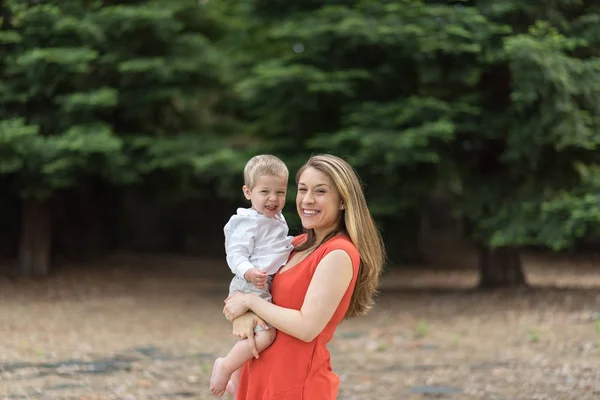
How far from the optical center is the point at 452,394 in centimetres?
686

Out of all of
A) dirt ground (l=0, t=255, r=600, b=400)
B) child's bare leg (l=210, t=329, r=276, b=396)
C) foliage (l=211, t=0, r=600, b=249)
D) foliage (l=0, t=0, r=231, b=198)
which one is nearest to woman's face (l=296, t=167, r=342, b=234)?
child's bare leg (l=210, t=329, r=276, b=396)

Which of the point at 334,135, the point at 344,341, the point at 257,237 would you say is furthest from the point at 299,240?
the point at 334,135

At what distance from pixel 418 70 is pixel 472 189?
1.98 meters

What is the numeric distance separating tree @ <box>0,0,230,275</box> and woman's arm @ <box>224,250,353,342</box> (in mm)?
9440

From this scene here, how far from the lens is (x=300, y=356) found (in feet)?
8.93

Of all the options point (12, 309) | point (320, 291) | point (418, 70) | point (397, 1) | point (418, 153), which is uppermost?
point (397, 1)

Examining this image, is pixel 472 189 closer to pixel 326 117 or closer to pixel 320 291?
pixel 326 117

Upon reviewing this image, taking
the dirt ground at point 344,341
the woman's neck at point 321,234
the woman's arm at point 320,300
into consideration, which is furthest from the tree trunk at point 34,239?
the woman's arm at point 320,300

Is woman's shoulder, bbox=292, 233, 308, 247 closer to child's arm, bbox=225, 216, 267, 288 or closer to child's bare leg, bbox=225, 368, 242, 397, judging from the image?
child's arm, bbox=225, 216, 267, 288

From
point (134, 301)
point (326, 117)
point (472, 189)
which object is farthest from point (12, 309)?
point (472, 189)

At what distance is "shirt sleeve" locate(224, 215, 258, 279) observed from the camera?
290cm

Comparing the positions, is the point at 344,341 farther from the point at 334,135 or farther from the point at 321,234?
the point at 321,234

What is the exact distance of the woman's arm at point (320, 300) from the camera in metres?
2.61

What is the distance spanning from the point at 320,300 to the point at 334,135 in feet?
29.5
